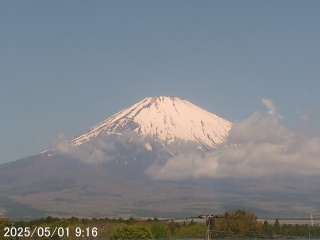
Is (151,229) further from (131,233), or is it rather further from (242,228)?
(131,233)

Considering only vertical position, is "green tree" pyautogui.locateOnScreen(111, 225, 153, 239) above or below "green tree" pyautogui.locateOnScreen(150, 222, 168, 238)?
below

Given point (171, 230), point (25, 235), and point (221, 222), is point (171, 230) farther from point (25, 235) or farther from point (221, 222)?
point (25, 235)

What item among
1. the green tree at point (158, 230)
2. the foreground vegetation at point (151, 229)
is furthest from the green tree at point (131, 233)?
the green tree at point (158, 230)

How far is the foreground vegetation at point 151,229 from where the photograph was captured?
339 ft

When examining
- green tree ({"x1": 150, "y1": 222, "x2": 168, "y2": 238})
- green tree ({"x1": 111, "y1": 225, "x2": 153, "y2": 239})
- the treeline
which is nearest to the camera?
green tree ({"x1": 111, "y1": 225, "x2": 153, "y2": 239})

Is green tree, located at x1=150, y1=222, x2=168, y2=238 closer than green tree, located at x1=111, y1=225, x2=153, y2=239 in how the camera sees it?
No

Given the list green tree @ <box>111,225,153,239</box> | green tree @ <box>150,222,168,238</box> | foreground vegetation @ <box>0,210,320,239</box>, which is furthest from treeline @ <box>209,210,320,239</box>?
green tree @ <box>111,225,153,239</box>

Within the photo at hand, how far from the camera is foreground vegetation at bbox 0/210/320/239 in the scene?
103 meters

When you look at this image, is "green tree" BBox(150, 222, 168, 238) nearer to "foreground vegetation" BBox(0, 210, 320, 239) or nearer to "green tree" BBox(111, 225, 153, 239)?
"foreground vegetation" BBox(0, 210, 320, 239)

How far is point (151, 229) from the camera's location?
400 feet

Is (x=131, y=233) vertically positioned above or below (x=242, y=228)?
below

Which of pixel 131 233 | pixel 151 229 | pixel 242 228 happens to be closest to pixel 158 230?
pixel 151 229

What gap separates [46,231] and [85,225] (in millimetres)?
23036

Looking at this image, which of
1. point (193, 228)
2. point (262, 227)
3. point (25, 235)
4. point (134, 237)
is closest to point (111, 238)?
point (134, 237)
